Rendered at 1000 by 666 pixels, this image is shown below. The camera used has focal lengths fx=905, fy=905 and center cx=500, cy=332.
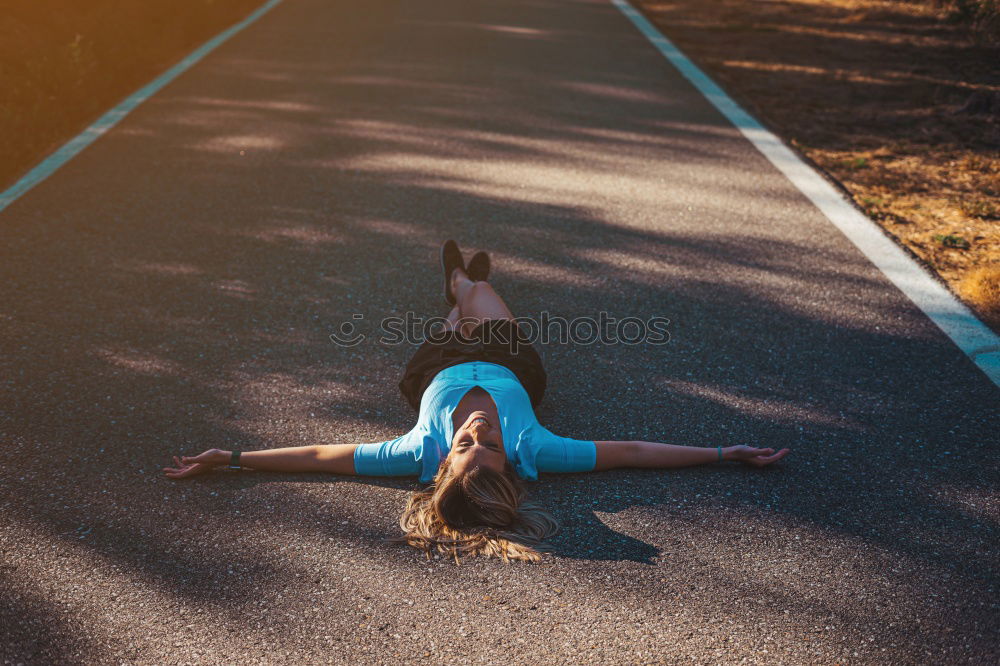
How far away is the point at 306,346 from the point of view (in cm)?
459

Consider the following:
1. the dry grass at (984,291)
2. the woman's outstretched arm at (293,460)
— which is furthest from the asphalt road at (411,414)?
the dry grass at (984,291)

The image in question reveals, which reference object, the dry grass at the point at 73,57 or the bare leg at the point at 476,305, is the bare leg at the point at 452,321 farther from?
the dry grass at the point at 73,57

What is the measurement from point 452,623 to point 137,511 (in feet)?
4.37

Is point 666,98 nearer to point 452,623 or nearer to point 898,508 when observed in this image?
point 898,508

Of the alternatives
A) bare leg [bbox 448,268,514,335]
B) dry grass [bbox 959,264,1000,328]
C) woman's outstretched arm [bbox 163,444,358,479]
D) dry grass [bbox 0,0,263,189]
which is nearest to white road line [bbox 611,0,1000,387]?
dry grass [bbox 959,264,1000,328]

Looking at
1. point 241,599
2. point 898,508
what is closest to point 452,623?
point 241,599

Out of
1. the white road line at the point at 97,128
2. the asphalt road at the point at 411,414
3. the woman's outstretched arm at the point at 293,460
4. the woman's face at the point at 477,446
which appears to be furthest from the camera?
the white road line at the point at 97,128

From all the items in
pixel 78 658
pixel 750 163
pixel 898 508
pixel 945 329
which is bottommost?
pixel 78 658

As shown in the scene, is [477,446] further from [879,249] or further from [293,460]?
[879,249]

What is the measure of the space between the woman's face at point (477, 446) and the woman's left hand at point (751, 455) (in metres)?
0.93

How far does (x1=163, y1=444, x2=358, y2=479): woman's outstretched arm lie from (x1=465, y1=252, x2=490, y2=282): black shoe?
1670 mm

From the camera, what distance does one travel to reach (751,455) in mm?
3752

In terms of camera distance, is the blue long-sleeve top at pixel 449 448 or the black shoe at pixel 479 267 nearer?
the blue long-sleeve top at pixel 449 448

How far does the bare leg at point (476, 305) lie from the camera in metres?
4.59
